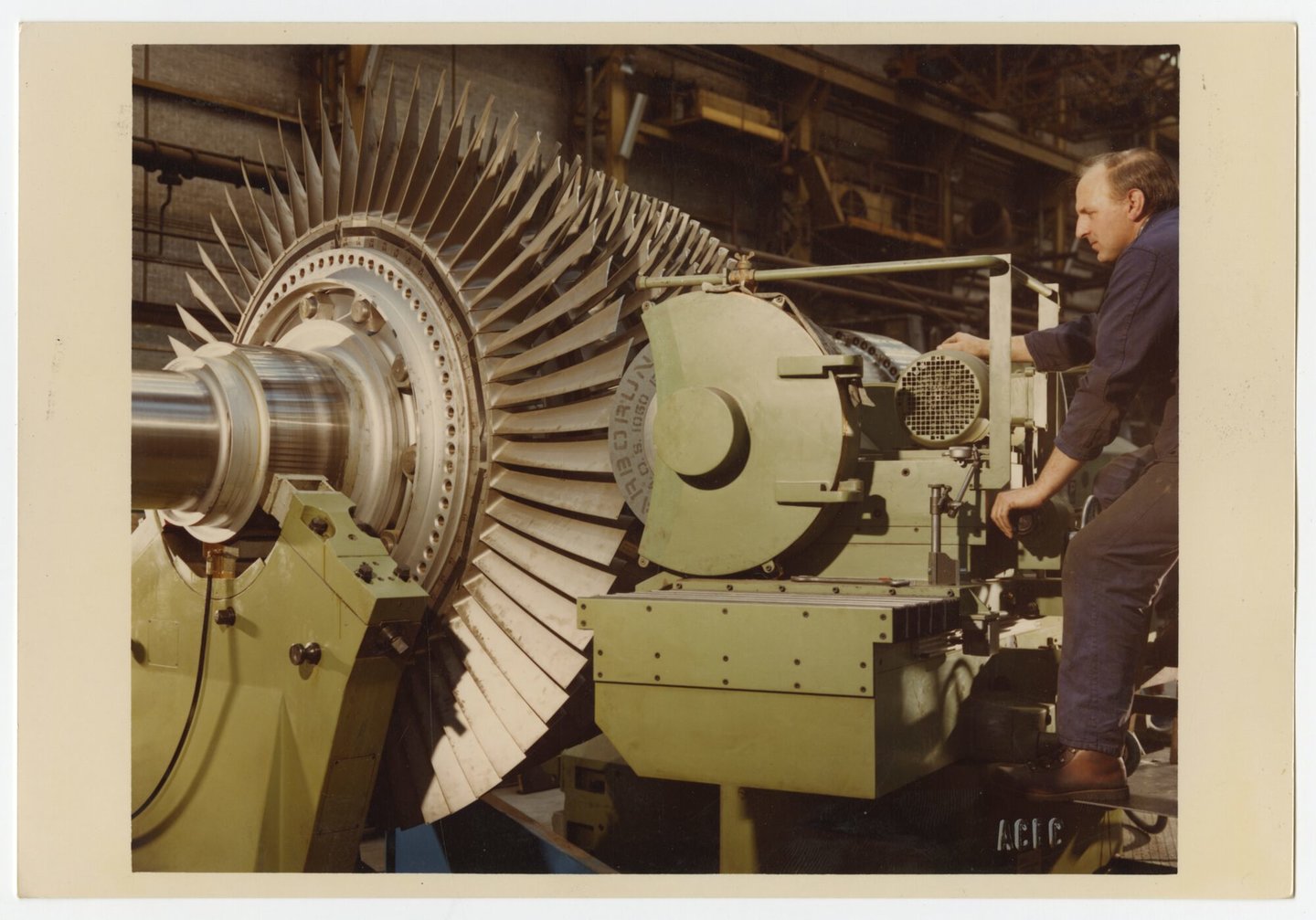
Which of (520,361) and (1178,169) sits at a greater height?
(1178,169)

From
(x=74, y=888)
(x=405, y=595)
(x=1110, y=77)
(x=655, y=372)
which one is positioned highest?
(x=1110, y=77)

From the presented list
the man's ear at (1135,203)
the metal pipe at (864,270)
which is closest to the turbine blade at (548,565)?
the metal pipe at (864,270)

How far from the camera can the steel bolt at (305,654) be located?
2.92m

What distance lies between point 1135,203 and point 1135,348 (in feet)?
1.13

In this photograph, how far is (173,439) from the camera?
10.1 feet

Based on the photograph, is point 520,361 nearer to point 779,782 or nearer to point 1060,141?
point 779,782

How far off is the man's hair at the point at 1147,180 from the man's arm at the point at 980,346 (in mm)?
405

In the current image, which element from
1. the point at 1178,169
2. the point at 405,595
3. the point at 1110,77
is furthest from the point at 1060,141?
the point at 405,595

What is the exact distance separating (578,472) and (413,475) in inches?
18.2

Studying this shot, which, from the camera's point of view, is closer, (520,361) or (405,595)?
(405,595)

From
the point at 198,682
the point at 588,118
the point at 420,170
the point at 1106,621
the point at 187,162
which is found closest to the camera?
the point at 1106,621

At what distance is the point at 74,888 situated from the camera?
281 centimetres

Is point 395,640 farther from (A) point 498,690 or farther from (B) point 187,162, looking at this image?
(B) point 187,162

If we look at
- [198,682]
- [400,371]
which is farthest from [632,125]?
[198,682]
